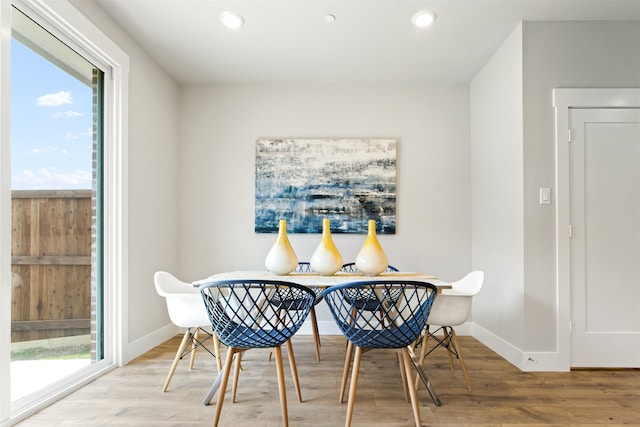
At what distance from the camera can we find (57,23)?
2166 mm

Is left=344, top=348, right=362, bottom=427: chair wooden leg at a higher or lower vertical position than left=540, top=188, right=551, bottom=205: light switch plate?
lower

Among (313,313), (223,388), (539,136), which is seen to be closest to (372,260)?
(313,313)

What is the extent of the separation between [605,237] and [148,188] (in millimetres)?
3617

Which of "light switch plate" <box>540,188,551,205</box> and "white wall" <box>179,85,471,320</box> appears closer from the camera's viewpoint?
"light switch plate" <box>540,188,551,205</box>

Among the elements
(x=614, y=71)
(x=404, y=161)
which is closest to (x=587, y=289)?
(x=614, y=71)

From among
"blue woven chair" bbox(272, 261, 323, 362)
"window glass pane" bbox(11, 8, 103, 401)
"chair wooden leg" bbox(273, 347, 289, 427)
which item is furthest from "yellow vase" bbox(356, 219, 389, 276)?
"window glass pane" bbox(11, 8, 103, 401)

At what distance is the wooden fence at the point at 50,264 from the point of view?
1970 millimetres

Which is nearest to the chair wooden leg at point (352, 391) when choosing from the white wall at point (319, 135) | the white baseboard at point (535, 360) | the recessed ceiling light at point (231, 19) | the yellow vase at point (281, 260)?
the yellow vase at point (281, 260)

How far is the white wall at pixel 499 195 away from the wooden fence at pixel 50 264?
3.09 meters

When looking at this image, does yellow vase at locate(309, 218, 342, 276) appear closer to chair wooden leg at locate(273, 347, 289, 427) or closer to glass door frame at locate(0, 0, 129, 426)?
chair wooden leg at locate(273, 347, 289, 427)

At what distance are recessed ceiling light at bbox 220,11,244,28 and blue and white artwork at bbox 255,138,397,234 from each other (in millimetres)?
1255

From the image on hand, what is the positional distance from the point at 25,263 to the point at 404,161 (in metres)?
3.14

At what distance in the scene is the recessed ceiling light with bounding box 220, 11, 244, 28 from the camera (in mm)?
2584

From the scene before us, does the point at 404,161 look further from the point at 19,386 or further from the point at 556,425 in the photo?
the point at 19,386
